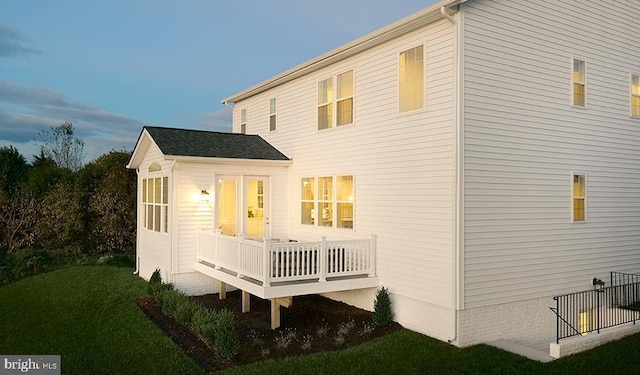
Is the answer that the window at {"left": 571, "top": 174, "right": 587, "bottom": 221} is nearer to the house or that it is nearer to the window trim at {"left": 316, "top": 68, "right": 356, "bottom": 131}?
the house

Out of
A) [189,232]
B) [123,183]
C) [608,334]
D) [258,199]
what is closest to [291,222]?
[258,199]

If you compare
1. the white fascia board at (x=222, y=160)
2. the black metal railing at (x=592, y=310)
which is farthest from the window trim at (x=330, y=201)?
the black metal railing at (x=592, y=310)

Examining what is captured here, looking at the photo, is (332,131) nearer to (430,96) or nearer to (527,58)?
(430,96)

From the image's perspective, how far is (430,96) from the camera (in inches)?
350

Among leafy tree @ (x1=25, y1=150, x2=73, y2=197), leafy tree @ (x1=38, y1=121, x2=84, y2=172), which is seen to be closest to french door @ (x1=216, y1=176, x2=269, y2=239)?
leafy tree @ (x1=25, y1=150, x2=73, y2=197)

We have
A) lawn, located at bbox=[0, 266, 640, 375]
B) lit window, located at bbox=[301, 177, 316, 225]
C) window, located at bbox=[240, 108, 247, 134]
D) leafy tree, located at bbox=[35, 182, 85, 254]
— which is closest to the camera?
lawn, located at bbox=[0, 266, 640, 375]

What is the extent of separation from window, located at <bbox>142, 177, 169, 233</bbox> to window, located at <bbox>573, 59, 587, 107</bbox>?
1097cm

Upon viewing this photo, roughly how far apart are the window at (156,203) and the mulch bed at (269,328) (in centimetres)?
242

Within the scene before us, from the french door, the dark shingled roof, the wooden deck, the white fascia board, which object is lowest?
the wooden deck

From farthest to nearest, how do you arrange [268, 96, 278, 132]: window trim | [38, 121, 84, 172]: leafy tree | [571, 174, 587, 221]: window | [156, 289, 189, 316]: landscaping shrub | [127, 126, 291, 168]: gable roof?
[38, 121, 84, 172]: leafy tree, [268, 96, 278, 132]: window trim, [127, 126, 291, 168]: gable roof, [156, 289, 189, 316]: landscaping shrub, [571, 174, 587, 221]: window

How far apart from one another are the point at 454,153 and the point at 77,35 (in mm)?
28173

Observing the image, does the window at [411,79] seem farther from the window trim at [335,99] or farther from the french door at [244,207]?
the french door at [244,207]

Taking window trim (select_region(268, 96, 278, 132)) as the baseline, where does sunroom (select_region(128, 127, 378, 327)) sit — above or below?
below

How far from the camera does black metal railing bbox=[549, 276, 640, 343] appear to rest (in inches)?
381
